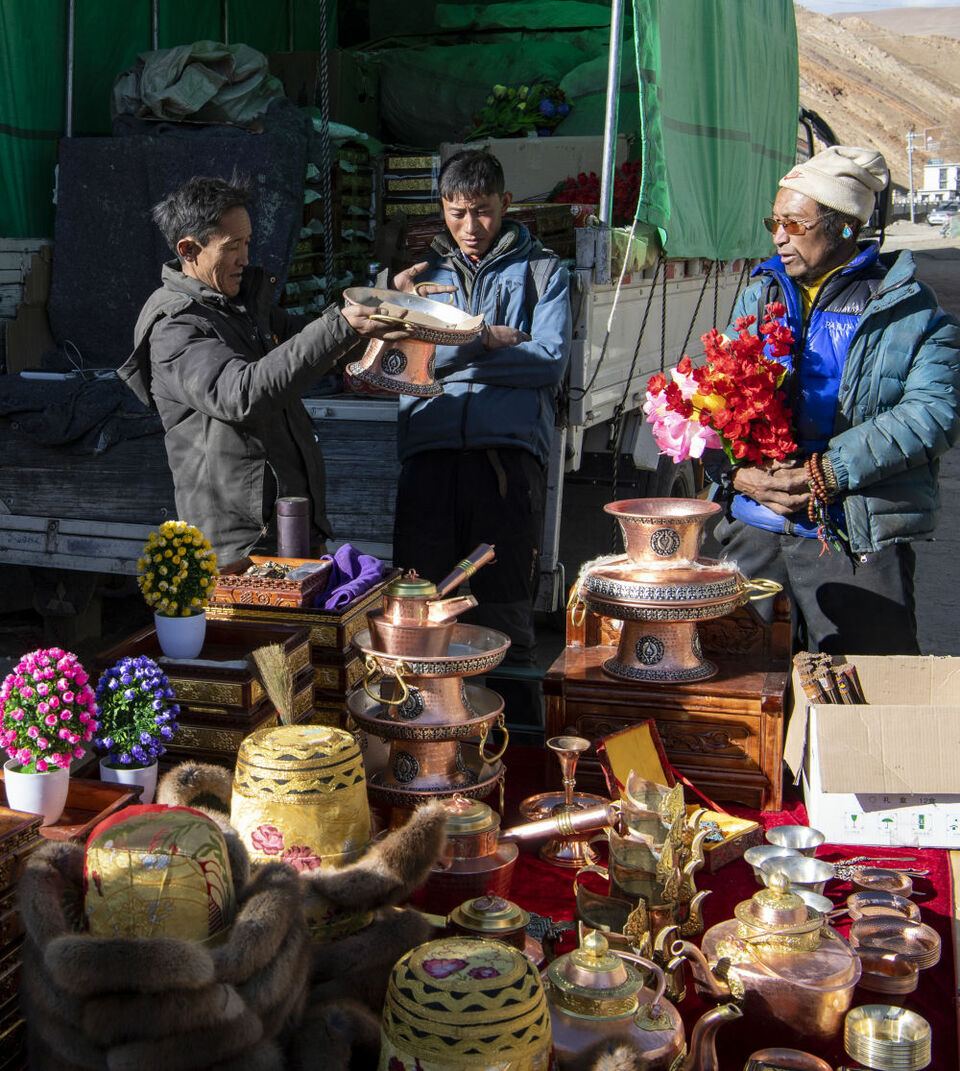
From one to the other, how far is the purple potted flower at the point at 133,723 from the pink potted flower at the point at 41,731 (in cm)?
11

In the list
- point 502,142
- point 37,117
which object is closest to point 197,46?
point 37,117

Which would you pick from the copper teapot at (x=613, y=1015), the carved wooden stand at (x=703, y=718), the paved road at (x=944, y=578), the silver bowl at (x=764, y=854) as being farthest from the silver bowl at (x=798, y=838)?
the paved road at (x=944, y=578)

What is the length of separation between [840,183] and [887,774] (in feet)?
Answer: 4.66

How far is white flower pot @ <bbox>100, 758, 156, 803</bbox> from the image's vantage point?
1.70 metres

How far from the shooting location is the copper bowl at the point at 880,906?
67.8 inches

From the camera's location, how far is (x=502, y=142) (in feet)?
22.3

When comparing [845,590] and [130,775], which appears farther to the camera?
[845,590]

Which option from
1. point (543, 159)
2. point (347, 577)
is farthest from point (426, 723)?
point (543, 159)

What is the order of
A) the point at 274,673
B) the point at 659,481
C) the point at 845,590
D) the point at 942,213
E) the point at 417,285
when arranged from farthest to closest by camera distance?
the point at 942,213
the point at 659,481
the point at 417,285
the point at 845,590
the point at 274,673

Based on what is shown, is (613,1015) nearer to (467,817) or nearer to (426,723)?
(467,817)

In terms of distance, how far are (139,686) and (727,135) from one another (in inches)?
192

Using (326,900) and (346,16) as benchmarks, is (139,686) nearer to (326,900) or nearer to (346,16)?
(326,900)

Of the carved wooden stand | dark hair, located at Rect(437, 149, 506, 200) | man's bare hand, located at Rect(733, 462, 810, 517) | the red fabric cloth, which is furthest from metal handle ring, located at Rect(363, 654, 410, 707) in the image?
dark hair, located at Rect(437, 149, 506, 200)

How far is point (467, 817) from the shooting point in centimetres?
167
